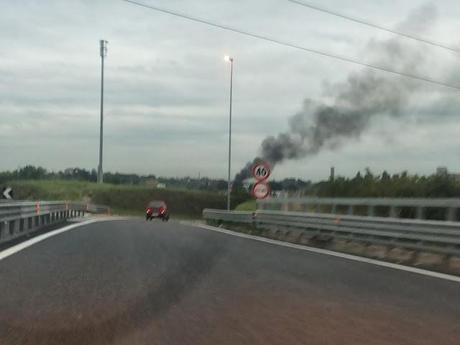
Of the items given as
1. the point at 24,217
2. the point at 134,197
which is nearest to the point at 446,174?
the point at 24,217

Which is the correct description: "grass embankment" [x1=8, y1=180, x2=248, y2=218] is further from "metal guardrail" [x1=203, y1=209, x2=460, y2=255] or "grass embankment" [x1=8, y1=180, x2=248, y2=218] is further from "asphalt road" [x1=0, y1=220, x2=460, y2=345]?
"asphalt road" [x1=0, y1=220, x2=460, y2=345]

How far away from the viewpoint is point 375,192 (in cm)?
2847

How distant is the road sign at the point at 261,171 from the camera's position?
2853 cm

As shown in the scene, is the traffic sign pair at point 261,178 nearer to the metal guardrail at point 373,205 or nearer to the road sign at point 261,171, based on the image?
the road sign at point 261,171

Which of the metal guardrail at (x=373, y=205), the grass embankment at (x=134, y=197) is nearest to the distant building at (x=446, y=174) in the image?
the metal guardrail at (x=373, y=205)

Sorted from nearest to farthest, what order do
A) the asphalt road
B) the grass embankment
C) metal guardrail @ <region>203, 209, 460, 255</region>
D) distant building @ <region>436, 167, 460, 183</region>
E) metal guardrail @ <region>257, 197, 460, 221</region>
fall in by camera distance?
1. the asphalt road
2. metal guardrail @ <region>203, 209, 460, 255</region>
3. metal guardrail @ <region>257, 197, 460, 221</region>
4. distant building @ <region>436, 167, 460, 183</region>
5. the grass embankment

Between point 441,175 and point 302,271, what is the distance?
48.3ft

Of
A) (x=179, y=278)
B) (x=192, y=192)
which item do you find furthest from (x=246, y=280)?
(x=192, y=192)

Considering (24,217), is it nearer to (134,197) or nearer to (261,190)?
(261,190)

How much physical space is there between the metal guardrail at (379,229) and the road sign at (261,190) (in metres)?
4.71

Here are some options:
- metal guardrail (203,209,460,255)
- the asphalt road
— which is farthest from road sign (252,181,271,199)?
the asphalt road

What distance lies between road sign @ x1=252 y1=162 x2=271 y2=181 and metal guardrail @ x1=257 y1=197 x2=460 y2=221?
1.17 m

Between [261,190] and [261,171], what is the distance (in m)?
0.84

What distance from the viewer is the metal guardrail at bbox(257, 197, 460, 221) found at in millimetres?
14606
